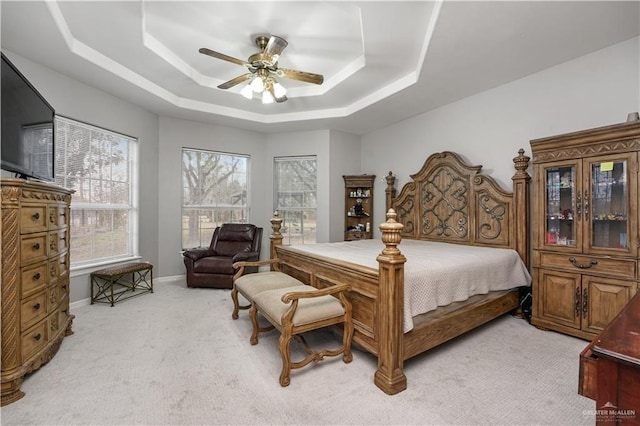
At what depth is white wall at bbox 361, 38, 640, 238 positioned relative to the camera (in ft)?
8.86

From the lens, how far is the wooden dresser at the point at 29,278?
1.77 metres

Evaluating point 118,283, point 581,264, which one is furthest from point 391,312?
point 118,283

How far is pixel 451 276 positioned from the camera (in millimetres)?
2279

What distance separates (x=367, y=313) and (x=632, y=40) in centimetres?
348

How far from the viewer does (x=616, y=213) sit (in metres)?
2.47

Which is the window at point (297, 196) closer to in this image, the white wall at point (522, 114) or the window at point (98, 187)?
the white wall at point (522, 114)

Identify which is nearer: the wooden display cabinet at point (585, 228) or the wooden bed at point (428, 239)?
the wooden bed at point (428, 239)

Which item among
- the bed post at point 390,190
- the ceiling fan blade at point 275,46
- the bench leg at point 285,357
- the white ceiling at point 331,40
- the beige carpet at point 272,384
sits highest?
the white ceiling at point 331,40

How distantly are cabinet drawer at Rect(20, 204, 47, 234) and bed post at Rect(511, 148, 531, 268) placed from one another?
14.5ft

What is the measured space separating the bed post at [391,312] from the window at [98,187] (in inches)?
152

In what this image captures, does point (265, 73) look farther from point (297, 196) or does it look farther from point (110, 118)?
point (297, 196)

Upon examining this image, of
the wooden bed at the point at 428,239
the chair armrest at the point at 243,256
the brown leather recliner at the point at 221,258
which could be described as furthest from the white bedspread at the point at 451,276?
the brown leather recliner at the point at 221,258

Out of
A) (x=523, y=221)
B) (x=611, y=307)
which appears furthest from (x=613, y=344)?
(x=523, y=221)

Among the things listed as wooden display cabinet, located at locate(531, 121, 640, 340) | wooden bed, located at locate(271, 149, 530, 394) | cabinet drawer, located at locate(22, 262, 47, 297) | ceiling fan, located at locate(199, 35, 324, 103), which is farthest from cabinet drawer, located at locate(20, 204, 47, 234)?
wooden display cabinet, located at locate(531, 121, 640, 340)
